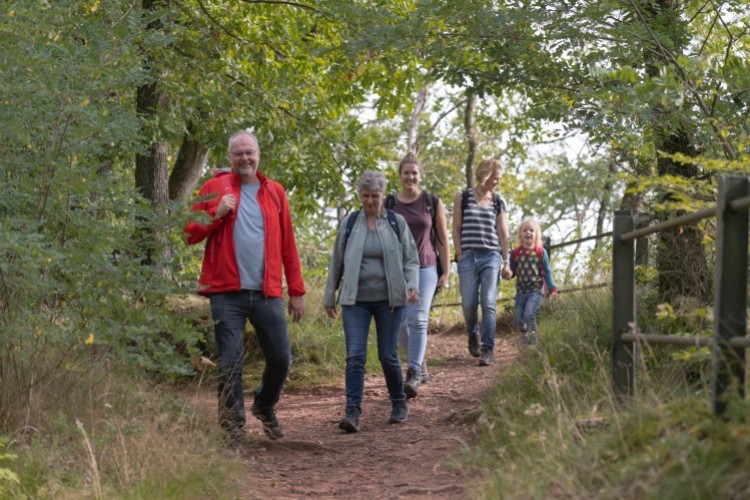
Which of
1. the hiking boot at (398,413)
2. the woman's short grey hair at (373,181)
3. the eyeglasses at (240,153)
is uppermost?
the eyeglasses at (240,153)

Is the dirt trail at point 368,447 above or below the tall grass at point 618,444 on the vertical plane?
below

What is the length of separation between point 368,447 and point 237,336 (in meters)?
1.28

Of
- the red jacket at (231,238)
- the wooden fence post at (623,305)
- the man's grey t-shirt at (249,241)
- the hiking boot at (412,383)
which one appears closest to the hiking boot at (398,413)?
the hiking boot at (412,383)

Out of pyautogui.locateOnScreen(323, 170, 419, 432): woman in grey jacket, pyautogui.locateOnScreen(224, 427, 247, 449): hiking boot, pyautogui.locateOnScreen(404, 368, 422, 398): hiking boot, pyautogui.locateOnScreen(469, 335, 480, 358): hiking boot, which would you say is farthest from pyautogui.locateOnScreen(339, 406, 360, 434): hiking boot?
pyautogui.locateOnScreen(469, 335, 480, 358): hiking boot

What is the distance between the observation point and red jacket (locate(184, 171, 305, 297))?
7.04m

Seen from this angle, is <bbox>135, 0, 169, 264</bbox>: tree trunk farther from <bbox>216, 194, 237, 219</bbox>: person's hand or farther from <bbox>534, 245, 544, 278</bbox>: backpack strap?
<bbox>216, 194, 237, 219</bbox>: person's hand

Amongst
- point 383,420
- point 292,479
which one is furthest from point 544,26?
point 292,479

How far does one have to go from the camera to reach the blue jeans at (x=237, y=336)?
7.04 meters

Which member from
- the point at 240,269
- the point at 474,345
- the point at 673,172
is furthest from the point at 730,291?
the point at 474,345

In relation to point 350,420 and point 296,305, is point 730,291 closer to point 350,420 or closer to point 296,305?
point 296,305

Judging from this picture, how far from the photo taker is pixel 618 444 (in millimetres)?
4418

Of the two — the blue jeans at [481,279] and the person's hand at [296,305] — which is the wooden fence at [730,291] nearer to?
the person's hand at [296,305]

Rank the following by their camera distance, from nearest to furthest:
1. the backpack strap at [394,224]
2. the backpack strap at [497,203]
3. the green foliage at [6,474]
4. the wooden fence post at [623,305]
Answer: the green foliage at [6,474] < the wooden fence post at [623,305] < the backpack strap at [394,224] < the backpack strap at [497,203]

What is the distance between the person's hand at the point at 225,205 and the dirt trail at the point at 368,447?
1.31 metres
